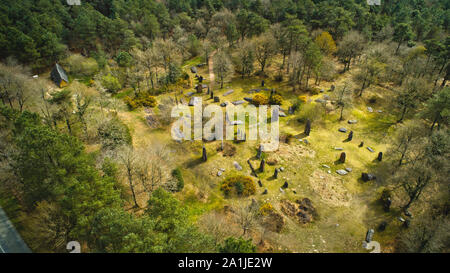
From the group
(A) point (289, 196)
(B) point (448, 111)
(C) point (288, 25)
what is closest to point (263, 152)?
(A) point (289, 196)

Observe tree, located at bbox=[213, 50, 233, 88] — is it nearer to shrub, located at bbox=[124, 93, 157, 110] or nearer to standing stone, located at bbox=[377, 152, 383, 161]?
shrub, located at bbox=[124, 93, 157, 110]

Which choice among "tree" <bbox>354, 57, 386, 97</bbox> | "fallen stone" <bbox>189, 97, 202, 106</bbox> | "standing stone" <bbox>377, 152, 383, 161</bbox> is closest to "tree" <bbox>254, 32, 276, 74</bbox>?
"fallen stone" <bbox>189, 97, 202, 106</bbox>

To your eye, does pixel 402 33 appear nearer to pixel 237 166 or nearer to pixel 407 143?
pixel 407 143

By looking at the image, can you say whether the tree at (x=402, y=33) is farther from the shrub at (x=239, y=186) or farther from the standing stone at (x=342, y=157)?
the shrub at (x=239, y=186)

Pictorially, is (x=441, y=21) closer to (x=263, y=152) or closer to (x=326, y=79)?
(x=326, y=79)

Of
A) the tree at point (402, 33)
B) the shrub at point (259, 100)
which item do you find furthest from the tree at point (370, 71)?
the shrub at point (259, 100)
